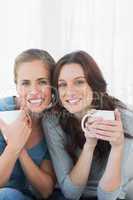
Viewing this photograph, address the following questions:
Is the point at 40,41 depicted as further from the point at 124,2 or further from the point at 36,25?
the point at 124,2

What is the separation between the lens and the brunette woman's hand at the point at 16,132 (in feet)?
3.78

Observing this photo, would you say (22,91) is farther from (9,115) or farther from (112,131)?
(112,131)

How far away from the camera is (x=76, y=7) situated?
167 centimetres

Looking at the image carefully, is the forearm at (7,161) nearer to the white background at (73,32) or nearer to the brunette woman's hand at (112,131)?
the brunette woman's hand at (112,131)

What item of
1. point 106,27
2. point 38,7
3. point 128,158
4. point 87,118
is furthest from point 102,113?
point 38,7

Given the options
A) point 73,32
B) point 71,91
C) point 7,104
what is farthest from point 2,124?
point 73,32

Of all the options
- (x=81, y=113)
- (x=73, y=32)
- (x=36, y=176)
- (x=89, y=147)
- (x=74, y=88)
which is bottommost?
(x=36, y=176)

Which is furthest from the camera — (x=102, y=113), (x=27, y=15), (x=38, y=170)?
(x=27, y=15)

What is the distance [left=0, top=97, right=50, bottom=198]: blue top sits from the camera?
1265 mm

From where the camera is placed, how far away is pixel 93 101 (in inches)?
49.5

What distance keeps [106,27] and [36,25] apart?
354 mm

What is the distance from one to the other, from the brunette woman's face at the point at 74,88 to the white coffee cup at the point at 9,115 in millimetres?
179

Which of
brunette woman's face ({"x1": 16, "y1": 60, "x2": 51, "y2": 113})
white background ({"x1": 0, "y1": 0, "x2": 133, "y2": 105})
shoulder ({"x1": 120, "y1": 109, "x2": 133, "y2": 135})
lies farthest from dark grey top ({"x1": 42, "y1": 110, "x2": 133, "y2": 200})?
white background ({"x1": 0, "y1": 0, "x2": 133, "y2": 105})

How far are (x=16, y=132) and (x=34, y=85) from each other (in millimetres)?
186
